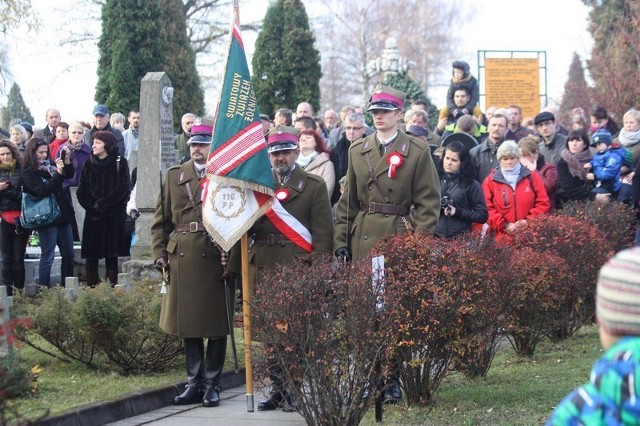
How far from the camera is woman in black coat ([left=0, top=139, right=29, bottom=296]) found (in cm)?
1344

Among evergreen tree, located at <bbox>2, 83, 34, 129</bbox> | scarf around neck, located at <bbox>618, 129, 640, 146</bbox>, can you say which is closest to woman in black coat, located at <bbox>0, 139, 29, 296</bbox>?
scarf around neck, located at <bbox>618, 129, 640, 146</bbox>

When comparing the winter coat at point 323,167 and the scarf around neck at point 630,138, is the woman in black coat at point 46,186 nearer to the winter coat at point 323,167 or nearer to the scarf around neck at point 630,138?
the winter coat at point 323,167

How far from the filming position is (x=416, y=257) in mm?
7816

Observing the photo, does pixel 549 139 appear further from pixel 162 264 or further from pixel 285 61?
pixel 285 61

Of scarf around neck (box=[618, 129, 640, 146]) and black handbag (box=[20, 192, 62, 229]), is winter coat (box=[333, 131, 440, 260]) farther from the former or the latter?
scarf around neck (box=[618, 129, 640, 146])

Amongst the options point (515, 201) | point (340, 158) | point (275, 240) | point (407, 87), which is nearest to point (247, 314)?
point (275, 240)

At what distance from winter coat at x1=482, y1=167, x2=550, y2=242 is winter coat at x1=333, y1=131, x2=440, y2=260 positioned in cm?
357

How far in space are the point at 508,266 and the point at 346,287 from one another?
81.6 inches

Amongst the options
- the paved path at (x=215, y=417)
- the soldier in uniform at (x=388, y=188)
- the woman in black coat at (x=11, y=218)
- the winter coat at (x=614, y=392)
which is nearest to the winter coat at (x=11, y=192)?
the woman in black coat at (x=11, y=218)

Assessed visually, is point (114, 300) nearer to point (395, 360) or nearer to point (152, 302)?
point (152, 302)

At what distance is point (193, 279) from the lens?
353 inches

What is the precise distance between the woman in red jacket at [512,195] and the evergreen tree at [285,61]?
18.5 metres

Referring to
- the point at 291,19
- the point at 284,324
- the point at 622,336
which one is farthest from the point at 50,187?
the point at 291,19

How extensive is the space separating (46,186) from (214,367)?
5.10 metres
